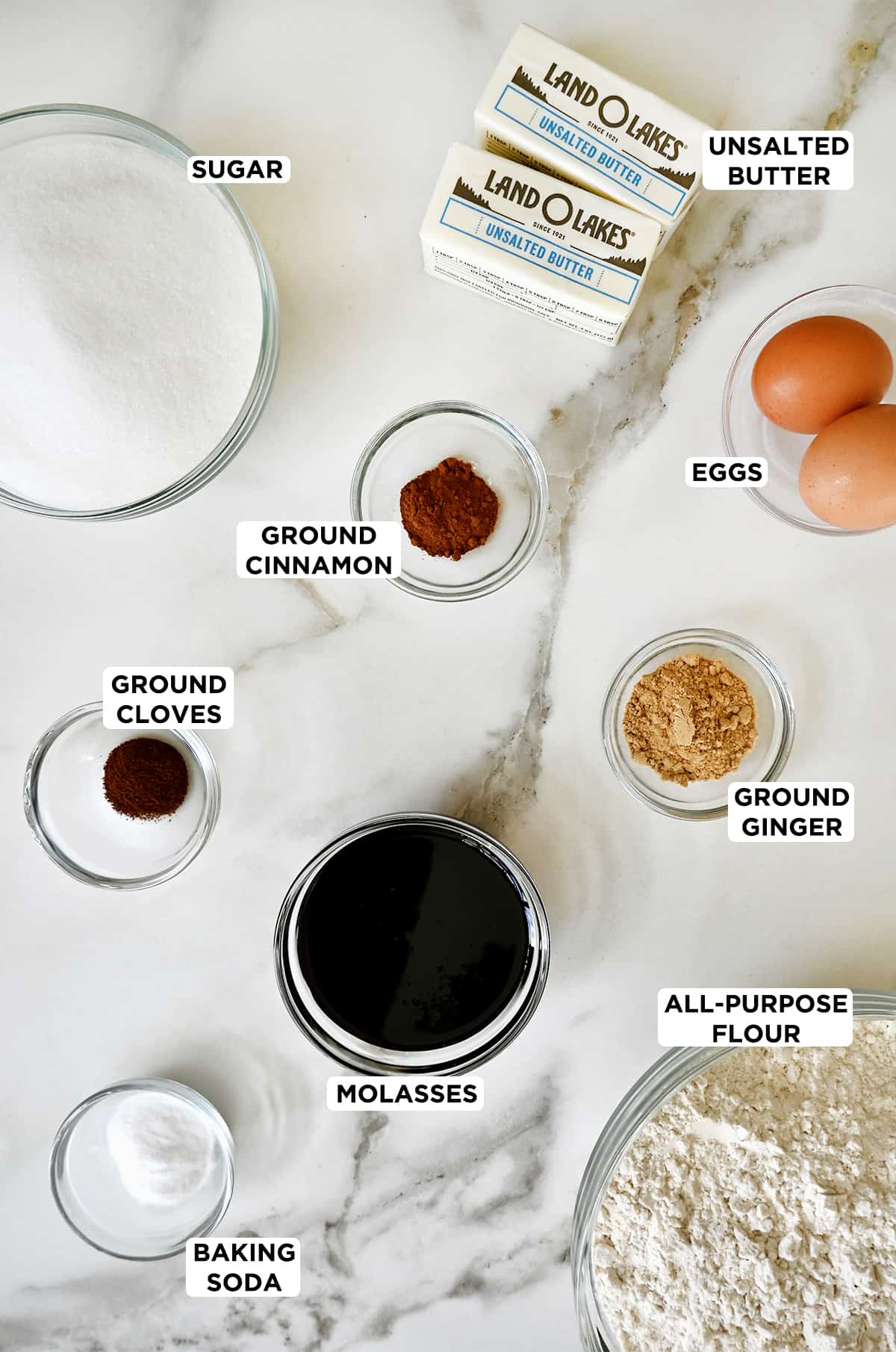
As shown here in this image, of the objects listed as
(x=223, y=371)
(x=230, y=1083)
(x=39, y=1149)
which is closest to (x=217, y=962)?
(x=230, y=1083)

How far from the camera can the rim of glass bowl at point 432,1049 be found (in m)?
1.06

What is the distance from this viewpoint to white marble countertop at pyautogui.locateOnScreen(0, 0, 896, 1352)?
1098mm

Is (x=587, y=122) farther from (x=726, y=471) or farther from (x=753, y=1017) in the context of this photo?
(x=753, y=1017)

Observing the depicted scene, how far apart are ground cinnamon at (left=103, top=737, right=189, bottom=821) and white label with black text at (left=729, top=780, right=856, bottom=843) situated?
72 cm

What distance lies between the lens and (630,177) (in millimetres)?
1015

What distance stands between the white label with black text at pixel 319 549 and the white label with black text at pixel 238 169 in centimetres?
42

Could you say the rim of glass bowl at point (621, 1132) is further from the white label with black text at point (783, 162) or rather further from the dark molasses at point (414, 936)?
the white label with black text at point (783, 162)

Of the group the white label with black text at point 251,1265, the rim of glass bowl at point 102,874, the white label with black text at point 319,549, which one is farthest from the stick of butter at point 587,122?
the white label with black text at point 251,1265

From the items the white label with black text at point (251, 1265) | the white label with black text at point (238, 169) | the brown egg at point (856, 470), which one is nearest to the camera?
the brown egg at point (856, 470)

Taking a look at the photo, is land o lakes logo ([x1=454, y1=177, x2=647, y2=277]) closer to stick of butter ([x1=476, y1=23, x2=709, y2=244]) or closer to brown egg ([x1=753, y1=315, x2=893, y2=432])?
stick of butter ([x1=476, y1=23, x2=709, y2=244])

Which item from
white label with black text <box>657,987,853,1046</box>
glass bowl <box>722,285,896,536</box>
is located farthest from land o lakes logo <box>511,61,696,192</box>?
white label with black text <box>657,987,853,1046</box>

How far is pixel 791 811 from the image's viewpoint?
3.69 ft

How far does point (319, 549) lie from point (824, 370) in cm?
64

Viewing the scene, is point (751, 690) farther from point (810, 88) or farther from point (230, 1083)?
point (230, 1083)
